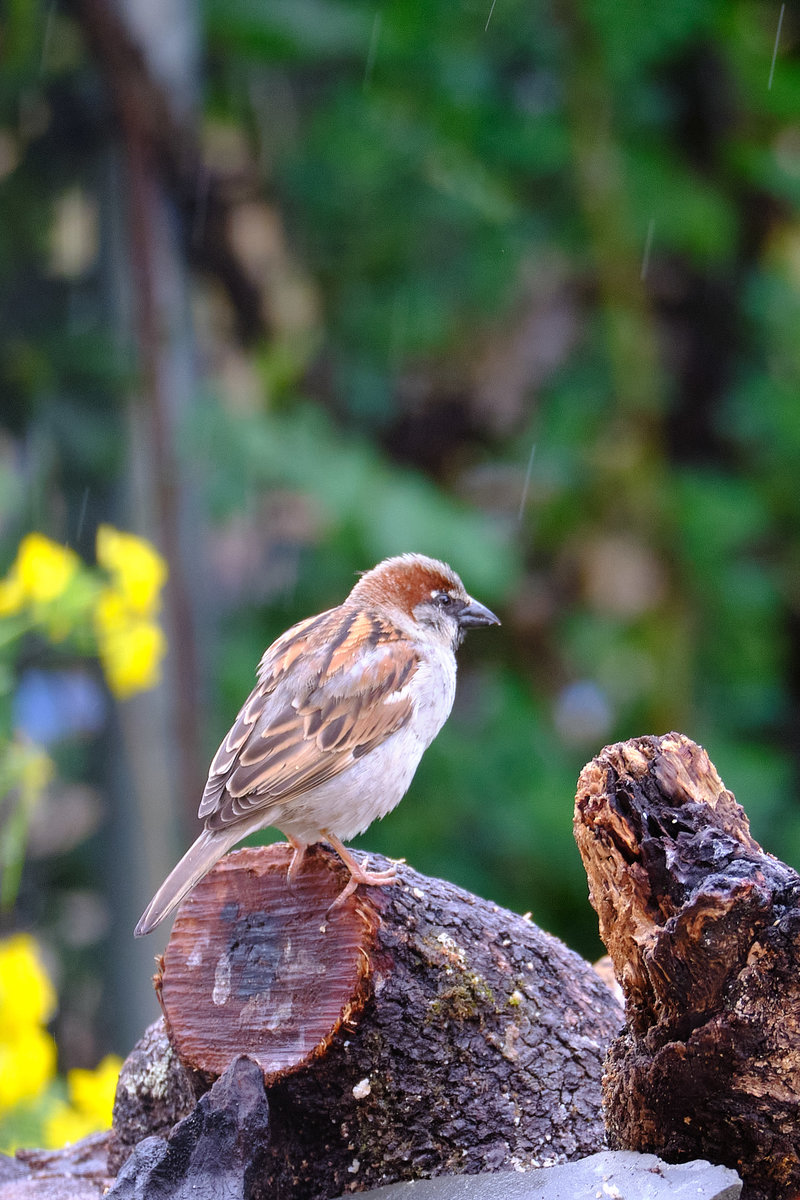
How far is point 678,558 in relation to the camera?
19.7ft

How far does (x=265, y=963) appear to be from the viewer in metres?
2.38

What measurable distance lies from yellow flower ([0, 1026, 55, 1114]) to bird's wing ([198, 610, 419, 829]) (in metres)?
0.78

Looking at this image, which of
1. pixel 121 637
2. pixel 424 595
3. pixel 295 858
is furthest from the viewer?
pixel 424 595

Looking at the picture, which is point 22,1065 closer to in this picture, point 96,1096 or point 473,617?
point 96,1096

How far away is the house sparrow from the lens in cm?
254

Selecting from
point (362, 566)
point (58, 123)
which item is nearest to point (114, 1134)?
point (362, 566)

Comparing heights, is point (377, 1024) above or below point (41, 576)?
below

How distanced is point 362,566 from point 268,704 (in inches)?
96.2

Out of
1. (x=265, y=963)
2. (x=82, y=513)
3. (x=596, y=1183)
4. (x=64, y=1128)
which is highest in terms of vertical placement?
(x=82, y=513)

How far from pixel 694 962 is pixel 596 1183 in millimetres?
391

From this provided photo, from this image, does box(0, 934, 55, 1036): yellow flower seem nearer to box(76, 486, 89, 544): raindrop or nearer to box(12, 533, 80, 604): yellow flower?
box(12, 533, 80, 604): yellow flower

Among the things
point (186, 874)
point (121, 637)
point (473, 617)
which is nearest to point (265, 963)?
point (186, 874)

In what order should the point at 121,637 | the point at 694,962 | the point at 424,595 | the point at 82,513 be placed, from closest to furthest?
the point at 694,962
the point at 121,637
the point at 424,595
the point at 82,513

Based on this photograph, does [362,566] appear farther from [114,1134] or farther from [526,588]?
[114,1134]
